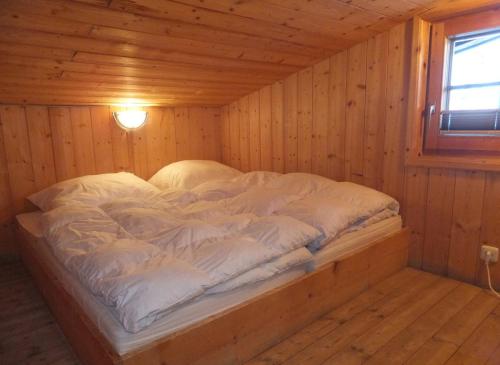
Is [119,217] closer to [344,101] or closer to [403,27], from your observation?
[344,101]

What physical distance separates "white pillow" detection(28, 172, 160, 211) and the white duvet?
0.06ft

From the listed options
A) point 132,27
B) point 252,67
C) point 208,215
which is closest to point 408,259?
point 208,215

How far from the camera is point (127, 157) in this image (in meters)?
3.14

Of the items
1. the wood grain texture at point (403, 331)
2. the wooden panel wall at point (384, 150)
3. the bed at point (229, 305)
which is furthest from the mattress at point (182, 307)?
the wooden panel wall at point (384, 150)

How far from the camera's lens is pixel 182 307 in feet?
4.28

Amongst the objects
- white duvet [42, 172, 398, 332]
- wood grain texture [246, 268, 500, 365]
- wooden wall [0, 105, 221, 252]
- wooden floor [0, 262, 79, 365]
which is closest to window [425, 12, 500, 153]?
white duvet [42, 172, 398, 332]

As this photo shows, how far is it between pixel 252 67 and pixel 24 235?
6.56 ft

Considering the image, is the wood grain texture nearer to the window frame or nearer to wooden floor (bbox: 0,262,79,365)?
the window frame

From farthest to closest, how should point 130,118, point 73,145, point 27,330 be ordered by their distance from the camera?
point 130,118 < point 73,145 < point 27,330

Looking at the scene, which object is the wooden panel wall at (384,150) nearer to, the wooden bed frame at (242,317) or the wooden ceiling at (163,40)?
the wooden ceiling at (163,40)

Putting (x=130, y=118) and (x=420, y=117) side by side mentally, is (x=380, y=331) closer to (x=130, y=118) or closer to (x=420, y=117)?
(x=420, y=117)

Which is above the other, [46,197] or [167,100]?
[167,100]

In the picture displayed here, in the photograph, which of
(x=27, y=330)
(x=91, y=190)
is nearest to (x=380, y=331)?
(x=27, y=330)

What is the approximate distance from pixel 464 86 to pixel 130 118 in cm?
252
